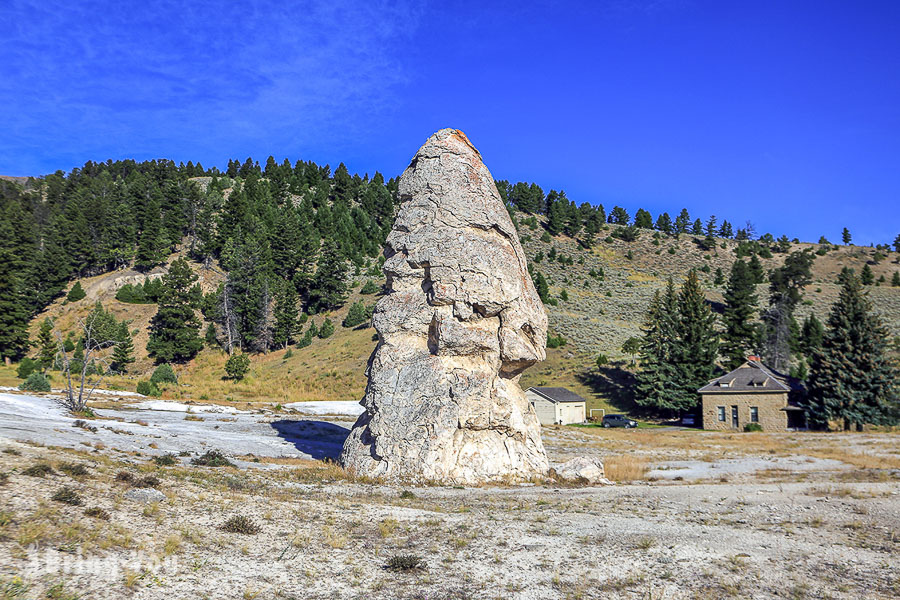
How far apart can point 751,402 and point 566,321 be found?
35.3 meters

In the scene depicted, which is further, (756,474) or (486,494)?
(756,474)

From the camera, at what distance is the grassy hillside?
57.1 m

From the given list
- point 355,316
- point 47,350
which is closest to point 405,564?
point 47,350

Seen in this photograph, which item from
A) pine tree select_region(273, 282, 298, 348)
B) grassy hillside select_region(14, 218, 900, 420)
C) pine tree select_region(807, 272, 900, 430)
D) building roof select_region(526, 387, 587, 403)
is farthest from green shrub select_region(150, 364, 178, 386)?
pine tree select_region(807, 272, 900, 430)

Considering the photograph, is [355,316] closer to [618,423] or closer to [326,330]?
[326,330]

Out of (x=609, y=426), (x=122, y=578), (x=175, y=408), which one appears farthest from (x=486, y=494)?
(x=609, y=426)

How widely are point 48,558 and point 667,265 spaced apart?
136787mm

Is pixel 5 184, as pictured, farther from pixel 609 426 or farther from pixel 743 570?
pixel 743 570

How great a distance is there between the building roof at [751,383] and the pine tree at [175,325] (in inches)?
2199

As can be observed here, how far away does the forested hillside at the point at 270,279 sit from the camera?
217ft

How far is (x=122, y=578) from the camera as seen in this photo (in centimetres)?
762

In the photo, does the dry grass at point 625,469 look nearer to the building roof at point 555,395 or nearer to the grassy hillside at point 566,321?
the building roof at point 555,395

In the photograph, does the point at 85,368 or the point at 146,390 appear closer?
the point at 85,368

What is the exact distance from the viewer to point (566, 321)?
3255 inches
